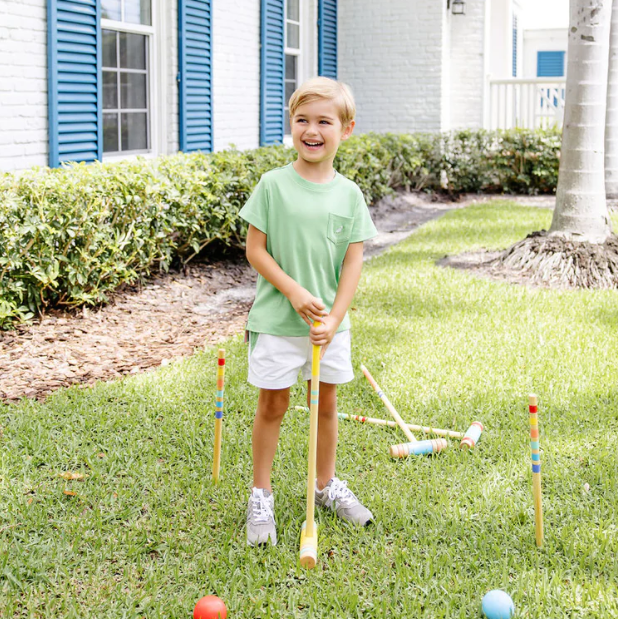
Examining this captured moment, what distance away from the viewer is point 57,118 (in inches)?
258

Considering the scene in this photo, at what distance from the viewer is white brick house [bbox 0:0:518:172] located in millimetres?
6430

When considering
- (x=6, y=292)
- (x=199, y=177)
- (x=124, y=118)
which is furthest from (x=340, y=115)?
(x=124, y=118)

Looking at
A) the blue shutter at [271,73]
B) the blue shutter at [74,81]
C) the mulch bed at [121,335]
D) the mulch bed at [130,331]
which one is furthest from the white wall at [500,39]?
the mulch bed at [121,335]

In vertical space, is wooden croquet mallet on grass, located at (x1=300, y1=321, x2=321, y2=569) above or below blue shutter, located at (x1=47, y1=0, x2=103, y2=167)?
below

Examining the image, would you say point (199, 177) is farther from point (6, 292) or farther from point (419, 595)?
point (419, 595)

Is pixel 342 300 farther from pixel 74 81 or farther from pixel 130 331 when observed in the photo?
pixel 74 81

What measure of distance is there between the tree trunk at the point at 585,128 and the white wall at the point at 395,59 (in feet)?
21.1

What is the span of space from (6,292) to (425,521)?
10.5ft

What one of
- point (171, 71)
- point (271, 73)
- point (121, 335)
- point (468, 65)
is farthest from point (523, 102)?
point (121, 335)

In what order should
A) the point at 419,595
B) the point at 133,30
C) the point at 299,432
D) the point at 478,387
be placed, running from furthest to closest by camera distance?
the point at 133,30 → the point at 478,387 → the point at 299,432 → the point at 419,595

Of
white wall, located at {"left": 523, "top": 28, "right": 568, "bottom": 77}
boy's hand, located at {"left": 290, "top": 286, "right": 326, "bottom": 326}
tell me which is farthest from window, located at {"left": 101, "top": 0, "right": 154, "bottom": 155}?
white wall, located at {"left": 523, "top": 28, "right": 568, "bottom": 77}

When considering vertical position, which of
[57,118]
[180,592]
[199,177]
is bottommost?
[180,592]

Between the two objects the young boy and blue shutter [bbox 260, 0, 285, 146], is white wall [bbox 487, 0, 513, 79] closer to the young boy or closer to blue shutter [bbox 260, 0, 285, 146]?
blue shutter [bbox 260, 0, 285, 146]

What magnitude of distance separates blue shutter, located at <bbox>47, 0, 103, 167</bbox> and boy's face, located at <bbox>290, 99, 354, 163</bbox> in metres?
4.21
